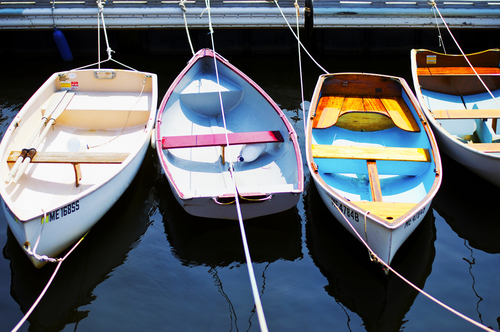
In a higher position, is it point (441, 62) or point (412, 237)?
point (441, 62)

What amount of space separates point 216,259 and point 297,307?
1.29 meters

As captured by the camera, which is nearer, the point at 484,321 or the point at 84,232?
the point at 484,321

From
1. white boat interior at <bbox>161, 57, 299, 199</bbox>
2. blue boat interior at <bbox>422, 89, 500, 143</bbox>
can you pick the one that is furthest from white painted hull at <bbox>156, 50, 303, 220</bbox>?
blue boat interior at <bbox>422, 89, 500, 143</bbox>

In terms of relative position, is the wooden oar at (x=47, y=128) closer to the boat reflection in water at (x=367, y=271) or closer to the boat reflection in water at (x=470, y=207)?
the boat reflection in water at (x=367, y=271)

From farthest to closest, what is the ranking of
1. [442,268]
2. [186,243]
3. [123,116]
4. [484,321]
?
[123,116] < [186,243] < [442,268] < [484,321]

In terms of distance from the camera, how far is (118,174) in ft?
19.0

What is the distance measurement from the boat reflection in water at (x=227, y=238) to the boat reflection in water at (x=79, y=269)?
1.72ft

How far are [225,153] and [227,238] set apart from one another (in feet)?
5.25

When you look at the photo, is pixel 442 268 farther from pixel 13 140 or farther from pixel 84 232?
pixel 13 140

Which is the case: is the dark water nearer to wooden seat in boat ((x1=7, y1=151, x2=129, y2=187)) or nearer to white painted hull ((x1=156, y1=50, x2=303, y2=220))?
white painted hull ((x1=156, y1=50, x2=303, y2=220))

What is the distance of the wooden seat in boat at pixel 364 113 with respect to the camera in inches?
294

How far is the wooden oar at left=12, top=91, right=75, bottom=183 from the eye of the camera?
568cm

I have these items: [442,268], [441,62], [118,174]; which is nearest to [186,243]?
[118,174]

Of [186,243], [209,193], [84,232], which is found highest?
[209,193]
